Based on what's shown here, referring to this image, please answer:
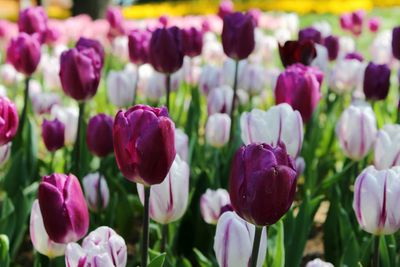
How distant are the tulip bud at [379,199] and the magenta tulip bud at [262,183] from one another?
34 centimetres

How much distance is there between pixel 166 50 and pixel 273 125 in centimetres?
74

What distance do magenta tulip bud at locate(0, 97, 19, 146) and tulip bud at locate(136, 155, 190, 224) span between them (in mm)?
434

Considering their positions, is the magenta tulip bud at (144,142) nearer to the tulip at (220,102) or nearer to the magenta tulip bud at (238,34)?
the magenta tulip bud at (238,34)

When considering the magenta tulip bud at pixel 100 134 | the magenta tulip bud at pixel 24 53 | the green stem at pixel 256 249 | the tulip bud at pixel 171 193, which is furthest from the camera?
the magenta tulip bud at pixel 24 53

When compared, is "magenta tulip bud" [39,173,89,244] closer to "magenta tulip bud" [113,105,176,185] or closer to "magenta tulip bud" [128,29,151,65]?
"magenta tulip bud" [113,105,176,185]

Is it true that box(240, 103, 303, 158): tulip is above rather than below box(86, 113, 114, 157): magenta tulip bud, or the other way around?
above

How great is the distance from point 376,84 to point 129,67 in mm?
1868

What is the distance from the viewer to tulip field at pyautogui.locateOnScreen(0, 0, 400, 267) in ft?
4.53

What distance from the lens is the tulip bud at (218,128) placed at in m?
2.71

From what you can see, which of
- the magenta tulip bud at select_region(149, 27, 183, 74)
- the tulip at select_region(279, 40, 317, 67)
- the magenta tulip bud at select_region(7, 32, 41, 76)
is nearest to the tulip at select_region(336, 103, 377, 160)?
the tulip at select_region(279, 40, 317, 67)

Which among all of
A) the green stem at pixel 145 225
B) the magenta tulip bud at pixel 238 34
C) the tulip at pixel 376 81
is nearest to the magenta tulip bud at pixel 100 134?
the magenta tulip bud at pixel 238 34

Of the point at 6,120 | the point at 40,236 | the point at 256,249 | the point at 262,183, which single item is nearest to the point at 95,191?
the point at 6,120

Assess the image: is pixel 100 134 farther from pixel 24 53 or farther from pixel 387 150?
pixel 387 150

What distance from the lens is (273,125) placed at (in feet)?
6.22
